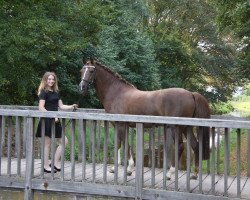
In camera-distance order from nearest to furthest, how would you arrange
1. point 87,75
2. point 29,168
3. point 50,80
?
point 29,168 → point 50,80 → point 87,75

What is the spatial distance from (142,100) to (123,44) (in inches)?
565

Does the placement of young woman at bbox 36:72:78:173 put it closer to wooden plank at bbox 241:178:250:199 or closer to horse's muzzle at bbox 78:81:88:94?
horse's muzzle at bbox 78:81:88:94

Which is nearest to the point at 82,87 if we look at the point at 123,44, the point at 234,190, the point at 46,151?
the point at 46,151

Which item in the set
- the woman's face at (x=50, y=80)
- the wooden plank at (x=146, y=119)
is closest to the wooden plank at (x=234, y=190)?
the wooden plank at (x=146, y=119)

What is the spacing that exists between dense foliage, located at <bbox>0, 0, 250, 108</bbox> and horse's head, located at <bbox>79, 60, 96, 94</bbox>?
408 centimetres

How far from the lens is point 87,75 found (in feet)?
23.6

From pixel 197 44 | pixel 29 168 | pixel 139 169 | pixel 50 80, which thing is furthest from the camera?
pixel 197 44

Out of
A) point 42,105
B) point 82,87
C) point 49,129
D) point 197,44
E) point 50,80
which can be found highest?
point 197,44

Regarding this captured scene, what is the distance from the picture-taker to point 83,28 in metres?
13.0

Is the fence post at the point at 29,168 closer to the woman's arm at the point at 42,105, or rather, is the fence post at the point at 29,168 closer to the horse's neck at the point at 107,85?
the woman's arm at the point at 42,105

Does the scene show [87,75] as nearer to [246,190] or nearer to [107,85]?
[107,85]

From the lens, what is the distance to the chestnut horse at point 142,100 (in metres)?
6.48

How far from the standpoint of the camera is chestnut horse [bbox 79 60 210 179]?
21.3 feet

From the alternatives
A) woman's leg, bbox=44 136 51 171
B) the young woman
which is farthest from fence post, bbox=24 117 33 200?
woman's leg, bbox=44 136 51 171
